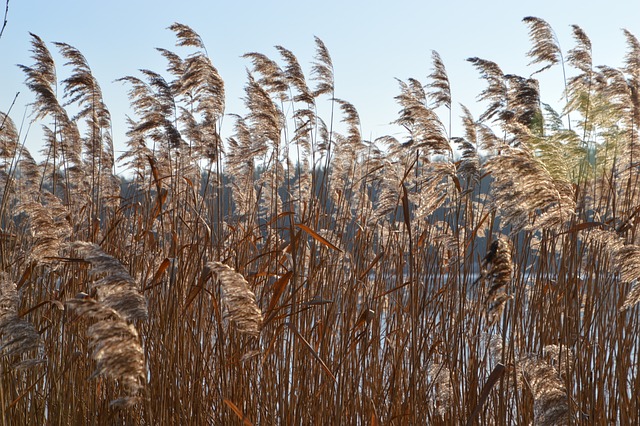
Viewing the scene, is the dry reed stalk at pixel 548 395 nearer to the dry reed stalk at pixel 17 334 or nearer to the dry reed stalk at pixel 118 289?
the dry reed stalk at pixel 118 289

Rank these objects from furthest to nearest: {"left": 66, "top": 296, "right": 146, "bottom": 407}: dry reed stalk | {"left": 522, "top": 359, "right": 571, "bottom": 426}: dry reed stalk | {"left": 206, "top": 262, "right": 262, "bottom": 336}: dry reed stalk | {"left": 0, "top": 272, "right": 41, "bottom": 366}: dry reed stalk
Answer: {"left": 0, "top": 272, "right": 41, "bottom": 366}: dry reed stalk < {"left": 522, "top": 359, "right": 571, "bottom": 426}: dry reed stalk < {"left": 206, "top": 262, "right": 262, "bottom": 336}: dry reed stalk < {"left": 66, "top": 296, "right": 146, "bottom": 407}: dry reed stalk

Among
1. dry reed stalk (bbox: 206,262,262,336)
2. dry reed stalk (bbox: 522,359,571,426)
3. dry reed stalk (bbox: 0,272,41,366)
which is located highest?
dry reed stalk (bbox: 206,262,262,336)

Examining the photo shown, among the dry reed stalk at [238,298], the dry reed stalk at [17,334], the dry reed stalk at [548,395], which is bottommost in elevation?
the dry reed stalk at [548,395]

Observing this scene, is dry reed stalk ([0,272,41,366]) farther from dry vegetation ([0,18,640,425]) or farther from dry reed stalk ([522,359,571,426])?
dry reed stalk ([522,359,571,426])

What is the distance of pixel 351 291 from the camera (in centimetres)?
345

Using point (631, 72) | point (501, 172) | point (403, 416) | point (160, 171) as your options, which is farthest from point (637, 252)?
point (160, 171)

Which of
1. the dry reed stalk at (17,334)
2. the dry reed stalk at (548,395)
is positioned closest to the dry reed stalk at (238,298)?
the dry reed stalk at (17,334)

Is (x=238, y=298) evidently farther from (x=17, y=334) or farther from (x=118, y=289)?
(x=17, y=334)

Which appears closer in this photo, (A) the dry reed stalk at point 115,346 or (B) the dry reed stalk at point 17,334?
(A) the dry reed stalk at point 115,346

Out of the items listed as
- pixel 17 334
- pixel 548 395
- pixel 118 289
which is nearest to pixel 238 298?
pixel 118 289

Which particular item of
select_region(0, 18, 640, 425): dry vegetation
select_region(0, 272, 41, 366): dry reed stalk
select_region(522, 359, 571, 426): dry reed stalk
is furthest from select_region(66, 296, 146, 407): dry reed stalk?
select_region(522, 359, 571, 426): dry reed stalk

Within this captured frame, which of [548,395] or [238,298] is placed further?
[548,395]

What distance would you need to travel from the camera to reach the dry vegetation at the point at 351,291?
2.55m

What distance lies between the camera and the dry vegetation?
2.55 metres
